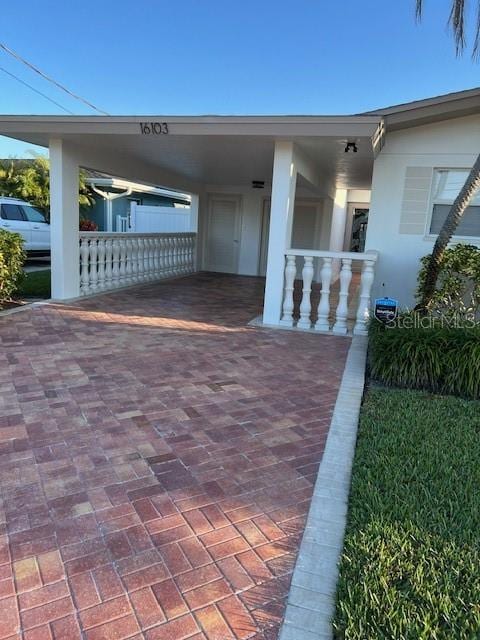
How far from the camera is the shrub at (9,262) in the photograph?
6.92 metres

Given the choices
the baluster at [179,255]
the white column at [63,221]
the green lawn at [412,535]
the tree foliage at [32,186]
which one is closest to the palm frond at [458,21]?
→ the green lawn at [412,535]

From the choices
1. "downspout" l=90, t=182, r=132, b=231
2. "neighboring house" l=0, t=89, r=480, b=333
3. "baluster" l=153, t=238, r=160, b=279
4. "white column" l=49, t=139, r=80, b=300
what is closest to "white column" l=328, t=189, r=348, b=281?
"neighboring house" l=0, t=89, r=480, b=333

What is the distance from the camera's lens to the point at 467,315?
18.6 ft

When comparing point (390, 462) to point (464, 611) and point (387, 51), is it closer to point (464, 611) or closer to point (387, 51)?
point (464, 611)

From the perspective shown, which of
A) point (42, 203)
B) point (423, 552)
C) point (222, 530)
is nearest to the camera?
point (423, 552)

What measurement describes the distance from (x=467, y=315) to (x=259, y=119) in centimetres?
356

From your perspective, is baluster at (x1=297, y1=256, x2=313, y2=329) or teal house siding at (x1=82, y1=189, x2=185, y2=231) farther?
teal house siding at (x1=82, y1=189, x2=185, y2=231)

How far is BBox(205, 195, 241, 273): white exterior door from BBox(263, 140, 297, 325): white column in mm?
6752

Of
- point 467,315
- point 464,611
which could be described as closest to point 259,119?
point 467,315

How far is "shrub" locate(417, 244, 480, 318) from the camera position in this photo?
586cm

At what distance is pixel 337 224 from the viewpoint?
13.6 m

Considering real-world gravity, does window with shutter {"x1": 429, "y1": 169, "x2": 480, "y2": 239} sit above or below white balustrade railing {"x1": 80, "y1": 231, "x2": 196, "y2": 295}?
above

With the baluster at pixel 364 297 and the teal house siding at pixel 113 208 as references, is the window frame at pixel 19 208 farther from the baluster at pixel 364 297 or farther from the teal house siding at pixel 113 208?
the baluster at pixel 364 297

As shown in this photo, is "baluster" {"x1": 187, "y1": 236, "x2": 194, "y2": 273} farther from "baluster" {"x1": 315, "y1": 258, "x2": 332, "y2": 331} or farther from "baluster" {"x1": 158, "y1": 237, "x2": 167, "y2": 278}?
"baluster" {"x1": 315, "y1": 258, "x2": 332, "y2": 331}
